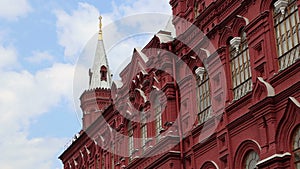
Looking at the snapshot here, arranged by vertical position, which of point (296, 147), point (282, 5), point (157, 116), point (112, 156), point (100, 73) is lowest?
point (296, 147)

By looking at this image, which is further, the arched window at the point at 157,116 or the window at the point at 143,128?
the window at the point at 143,128

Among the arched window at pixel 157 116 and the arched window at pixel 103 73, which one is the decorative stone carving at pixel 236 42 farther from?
the arched window at pixel 103 73

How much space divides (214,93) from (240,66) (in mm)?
2006

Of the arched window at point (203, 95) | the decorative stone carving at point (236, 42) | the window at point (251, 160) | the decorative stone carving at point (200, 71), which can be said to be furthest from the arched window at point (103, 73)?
the window at point (251, 160)

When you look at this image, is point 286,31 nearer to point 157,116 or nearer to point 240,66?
point 240,66

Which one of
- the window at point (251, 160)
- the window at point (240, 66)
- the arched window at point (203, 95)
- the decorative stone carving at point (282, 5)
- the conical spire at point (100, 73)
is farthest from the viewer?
the conical spire at point (100, 73)

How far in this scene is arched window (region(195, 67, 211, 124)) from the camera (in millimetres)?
28017

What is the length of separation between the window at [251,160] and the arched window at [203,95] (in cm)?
364

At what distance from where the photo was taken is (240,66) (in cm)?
2592

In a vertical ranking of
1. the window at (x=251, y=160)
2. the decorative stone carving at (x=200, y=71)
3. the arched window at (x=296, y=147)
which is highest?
the decorative stone carving at (x=200, y=71)

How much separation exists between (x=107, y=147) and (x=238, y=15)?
646 inches

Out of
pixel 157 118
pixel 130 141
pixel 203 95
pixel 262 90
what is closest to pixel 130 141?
pixel 130 141

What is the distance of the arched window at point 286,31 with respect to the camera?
2266cm

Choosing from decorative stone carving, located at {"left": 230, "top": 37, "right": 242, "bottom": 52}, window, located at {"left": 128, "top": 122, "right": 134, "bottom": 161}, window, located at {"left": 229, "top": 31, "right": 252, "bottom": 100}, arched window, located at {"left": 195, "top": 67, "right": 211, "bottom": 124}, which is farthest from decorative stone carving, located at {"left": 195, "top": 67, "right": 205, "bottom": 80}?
window, located at {"left": 128, "top": 122, "right": 134, "bottom": 161}
